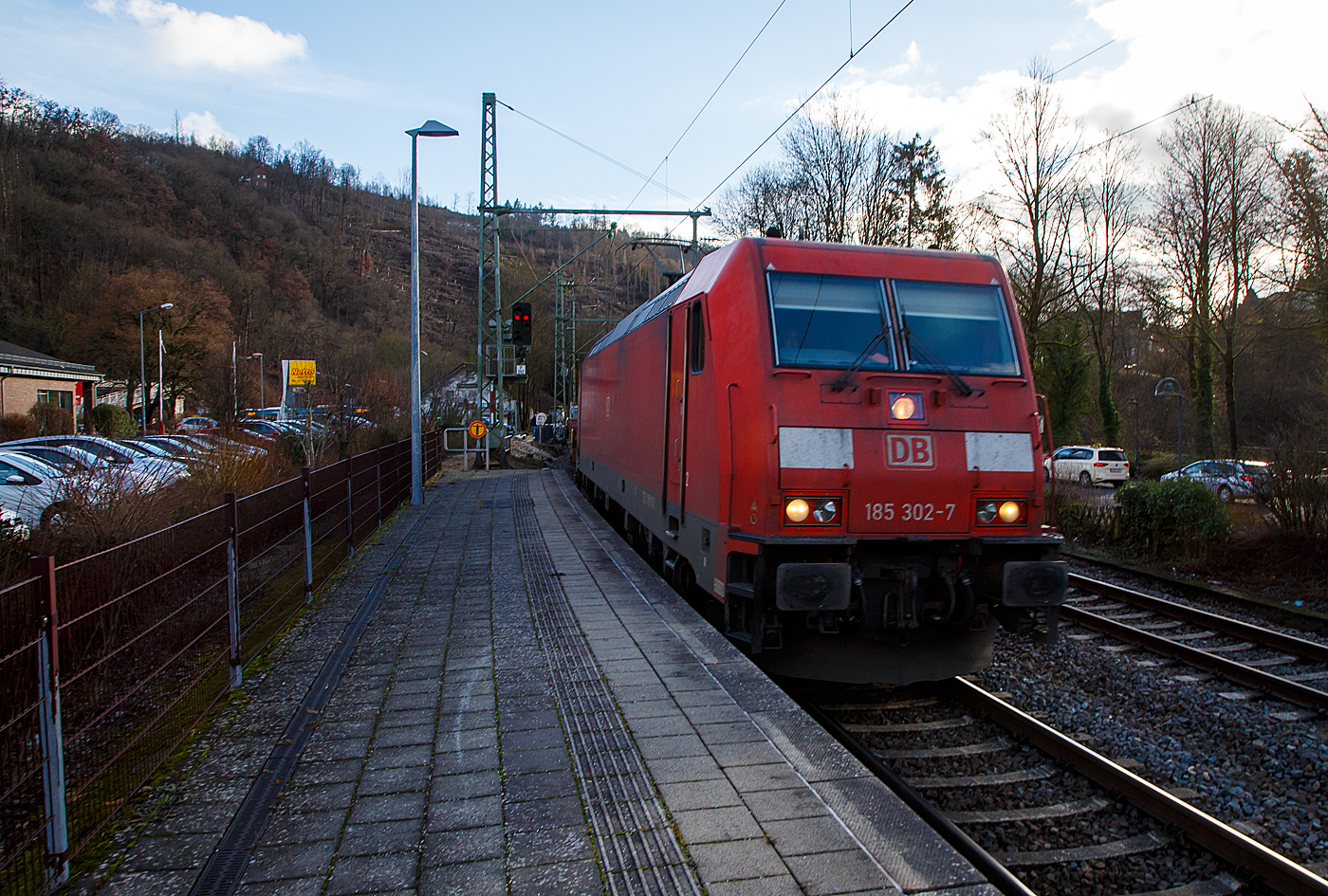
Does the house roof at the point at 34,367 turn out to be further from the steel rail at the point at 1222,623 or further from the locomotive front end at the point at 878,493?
the steel rail at the point at 1222,623

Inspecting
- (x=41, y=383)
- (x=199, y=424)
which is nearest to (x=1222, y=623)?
(x=199, y=424)

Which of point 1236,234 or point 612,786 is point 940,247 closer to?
point 1236,234

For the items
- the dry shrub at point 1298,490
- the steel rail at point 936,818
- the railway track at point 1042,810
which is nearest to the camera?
the steel rail at point 936,818

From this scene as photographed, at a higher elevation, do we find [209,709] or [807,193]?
[807,193]

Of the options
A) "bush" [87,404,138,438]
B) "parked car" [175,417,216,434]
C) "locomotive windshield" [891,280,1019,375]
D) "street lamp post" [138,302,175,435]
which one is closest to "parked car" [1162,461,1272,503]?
"locomotive windshield" [891,280,1019,375]

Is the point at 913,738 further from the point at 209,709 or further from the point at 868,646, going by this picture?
the point at 209,709

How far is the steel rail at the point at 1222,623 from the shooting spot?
6.94 meters

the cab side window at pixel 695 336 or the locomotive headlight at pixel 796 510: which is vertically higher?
the cab side window at pixel 695 336

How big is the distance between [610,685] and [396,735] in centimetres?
135

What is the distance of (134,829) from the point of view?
3.32m

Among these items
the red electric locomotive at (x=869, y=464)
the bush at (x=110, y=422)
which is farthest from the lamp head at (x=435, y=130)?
the bush at (x=110, y=422)

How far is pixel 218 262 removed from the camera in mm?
67750

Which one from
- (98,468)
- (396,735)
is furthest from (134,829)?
(98,468)

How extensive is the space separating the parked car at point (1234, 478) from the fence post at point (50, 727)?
12320 millimetres
